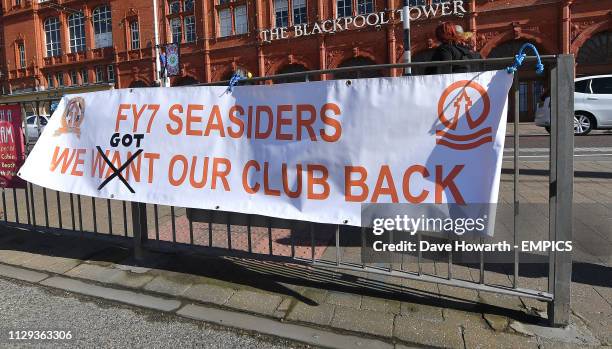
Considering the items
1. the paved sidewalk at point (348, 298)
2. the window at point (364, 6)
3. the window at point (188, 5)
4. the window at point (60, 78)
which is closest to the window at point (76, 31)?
the window at point (60, 78)

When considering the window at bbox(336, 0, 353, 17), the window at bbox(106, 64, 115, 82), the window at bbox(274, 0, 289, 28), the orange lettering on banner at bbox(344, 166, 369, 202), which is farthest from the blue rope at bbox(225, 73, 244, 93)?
the window at bbox(106, 64, 115, 82)

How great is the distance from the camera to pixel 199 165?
11.2ft

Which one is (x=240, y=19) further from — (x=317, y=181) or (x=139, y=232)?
(x=317, y=181)

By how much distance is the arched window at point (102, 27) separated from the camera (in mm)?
34906

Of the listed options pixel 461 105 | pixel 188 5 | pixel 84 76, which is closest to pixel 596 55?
pixel 461 105

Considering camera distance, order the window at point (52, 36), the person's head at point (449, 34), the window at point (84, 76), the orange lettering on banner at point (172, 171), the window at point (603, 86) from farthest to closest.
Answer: the window at point (52, 36), the window at point (84, 76), the window at point (603, 86), the person's head at point (449, 34), the orange lettering on banner at point (172, 171)

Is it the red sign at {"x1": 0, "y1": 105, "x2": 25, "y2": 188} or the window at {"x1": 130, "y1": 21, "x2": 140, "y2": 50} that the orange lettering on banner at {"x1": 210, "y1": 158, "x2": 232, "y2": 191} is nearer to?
the red sign at {"x1": 0, "y1": 105, "x2": 25, "y2": 188}

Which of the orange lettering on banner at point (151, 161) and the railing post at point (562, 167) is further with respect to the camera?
the orange lettering on banner at point (151, 161)

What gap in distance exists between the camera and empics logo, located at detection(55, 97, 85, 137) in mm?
4031

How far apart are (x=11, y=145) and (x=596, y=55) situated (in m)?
24.5

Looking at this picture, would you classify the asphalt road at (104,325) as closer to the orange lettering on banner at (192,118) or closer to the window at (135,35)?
the orange lettering on banner at (192,118)

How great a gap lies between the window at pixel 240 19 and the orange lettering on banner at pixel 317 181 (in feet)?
92.8

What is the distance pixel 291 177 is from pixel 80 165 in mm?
2096

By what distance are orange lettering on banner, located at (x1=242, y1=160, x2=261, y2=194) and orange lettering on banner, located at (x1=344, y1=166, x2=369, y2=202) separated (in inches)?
26.2
